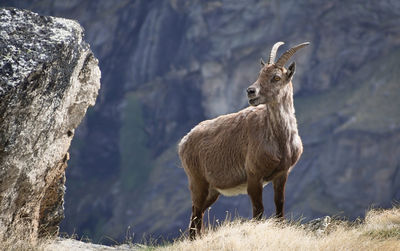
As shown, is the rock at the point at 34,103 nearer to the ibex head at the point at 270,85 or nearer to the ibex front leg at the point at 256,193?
the ibex head at the point at 270,85

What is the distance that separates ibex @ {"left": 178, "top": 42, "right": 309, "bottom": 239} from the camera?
10.8 meters

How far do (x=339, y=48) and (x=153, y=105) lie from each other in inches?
1433

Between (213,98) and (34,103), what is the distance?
104800 millimetres

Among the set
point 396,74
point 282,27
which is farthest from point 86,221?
point 396,74

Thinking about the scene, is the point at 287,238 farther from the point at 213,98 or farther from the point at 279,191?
the point at 213,98

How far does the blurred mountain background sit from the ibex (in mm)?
81174

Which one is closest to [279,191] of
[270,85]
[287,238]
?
[270,85]

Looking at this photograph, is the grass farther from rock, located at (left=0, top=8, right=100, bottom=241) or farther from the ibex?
the ibex

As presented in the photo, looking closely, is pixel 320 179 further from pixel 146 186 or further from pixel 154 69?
pixel 154 69

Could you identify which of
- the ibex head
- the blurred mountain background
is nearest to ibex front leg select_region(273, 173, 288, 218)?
the ibex head

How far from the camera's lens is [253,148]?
11023mm

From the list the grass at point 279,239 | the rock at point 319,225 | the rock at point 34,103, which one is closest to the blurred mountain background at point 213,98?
the rock at point 319,225

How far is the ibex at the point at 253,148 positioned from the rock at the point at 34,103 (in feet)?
9.48

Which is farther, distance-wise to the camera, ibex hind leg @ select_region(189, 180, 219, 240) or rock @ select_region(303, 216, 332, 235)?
ibex hind leg @ select_region(189, 180, 219, 240)
